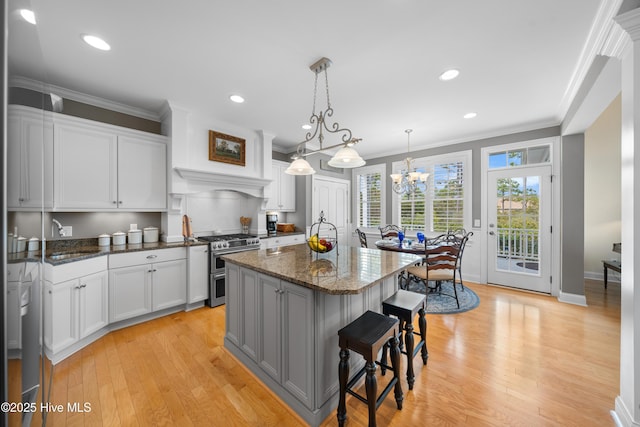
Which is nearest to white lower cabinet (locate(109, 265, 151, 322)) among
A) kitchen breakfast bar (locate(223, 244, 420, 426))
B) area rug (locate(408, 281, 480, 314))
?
kitchen breakfast bar (locate(223, 244, 420, 426))

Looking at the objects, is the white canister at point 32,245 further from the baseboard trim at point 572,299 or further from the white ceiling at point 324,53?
the baseboard trim at point 572,299

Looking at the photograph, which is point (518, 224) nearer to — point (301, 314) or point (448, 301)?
point (448, 301)

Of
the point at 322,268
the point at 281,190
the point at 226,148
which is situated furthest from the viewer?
the point at 281,190

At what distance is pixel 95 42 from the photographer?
79.0 inches

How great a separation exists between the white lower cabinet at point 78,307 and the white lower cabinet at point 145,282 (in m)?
0.10

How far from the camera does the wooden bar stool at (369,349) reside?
1.41 metres

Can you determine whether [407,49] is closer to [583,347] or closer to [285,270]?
[285,270]

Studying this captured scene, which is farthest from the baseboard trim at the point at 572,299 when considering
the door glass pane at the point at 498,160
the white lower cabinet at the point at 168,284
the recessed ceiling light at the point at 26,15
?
the recessed ceiling light at the point at 26,15

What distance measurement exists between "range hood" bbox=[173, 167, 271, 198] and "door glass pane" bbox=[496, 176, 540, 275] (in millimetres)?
4156

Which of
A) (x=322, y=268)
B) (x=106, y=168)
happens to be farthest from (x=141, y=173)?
(x=322, y=268)

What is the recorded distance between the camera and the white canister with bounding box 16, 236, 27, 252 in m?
0.57

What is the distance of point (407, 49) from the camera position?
210 centimetres

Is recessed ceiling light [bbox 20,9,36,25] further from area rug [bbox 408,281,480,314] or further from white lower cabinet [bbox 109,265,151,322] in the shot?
area rug [bbox 408,281,480,314]

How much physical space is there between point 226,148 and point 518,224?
16.4 ft
